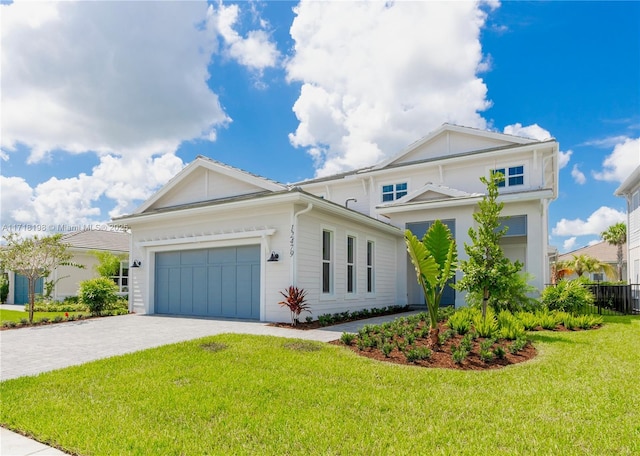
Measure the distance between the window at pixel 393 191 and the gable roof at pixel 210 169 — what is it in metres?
9.18

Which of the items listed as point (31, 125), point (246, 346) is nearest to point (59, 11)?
point (31, 125)

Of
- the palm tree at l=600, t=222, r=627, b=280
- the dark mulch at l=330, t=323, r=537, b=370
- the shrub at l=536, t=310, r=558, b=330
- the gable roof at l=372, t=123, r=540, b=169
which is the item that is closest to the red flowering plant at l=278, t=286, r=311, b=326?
the dark mulch at l=330, t=323, r=537, b=370

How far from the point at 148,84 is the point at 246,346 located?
9.12 metres

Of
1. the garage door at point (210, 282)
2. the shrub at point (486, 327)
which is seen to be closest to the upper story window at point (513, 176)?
the shrub at point (486, 327)

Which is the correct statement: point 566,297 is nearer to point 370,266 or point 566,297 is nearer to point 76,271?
point 370,266

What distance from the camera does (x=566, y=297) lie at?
13.3 meters

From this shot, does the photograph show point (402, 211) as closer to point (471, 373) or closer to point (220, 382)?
point (471, 373)

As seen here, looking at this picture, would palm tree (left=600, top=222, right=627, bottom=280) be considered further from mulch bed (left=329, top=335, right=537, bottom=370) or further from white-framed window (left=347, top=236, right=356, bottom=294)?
mulch bed (left=329, top=335, right=537, bottom=370)

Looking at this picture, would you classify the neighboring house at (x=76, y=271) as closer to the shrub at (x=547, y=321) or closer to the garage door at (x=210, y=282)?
the garage door at (x=210, y=282)

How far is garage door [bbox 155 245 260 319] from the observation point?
42.6 feet

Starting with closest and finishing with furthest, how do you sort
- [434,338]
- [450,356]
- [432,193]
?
[450,356]
[434,338]
[432,193]

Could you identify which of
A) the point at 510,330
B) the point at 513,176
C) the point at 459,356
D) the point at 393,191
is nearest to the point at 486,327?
the point at 510,330

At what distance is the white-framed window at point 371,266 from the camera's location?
629 inches

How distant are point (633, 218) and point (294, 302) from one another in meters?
20.4
